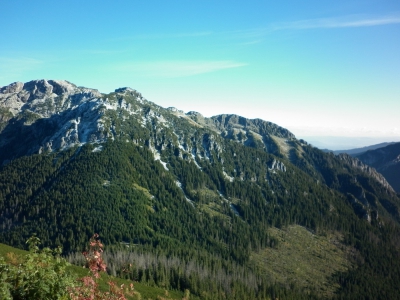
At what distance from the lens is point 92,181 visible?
19475 centimetres

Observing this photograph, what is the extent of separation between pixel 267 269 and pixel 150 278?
9456 centimetres

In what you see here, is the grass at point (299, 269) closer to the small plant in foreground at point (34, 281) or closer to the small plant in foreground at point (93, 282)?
the small plant in foreground at point (93, 282)

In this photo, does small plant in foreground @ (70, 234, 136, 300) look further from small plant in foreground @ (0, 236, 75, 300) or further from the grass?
the grass

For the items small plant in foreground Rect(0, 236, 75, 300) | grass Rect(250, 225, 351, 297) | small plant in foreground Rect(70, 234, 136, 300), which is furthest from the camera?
grass Rect(250, 225, 351, 297)

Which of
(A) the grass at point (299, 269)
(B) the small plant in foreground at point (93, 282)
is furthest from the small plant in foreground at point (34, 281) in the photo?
(A) the grass at point (299, 269)

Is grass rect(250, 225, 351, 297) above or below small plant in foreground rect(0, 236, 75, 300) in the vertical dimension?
below

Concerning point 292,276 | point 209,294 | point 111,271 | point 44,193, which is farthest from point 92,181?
point 292,276

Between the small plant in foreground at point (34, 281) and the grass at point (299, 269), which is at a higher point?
the small plant in foreground at point (34, 281)

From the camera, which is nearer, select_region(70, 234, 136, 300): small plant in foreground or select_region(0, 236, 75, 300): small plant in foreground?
select_region(70, 234, 136, 300): small plant in foreground

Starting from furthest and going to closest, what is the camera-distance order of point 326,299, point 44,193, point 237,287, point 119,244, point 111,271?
1. point 44,193
2. point 326,299
3. point 119,244
4. point 237,287
5. point 111,271

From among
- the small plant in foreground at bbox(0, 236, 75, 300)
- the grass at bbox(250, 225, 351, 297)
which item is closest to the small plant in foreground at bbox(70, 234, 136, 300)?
the small plant in foreground at bbox(0, 236, 75, 300)

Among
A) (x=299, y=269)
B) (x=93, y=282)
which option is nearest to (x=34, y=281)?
(x=93, y=282)

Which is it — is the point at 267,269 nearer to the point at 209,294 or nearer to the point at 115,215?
the point at 209,294

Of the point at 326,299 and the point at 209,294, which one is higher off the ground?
the point at 209,294
